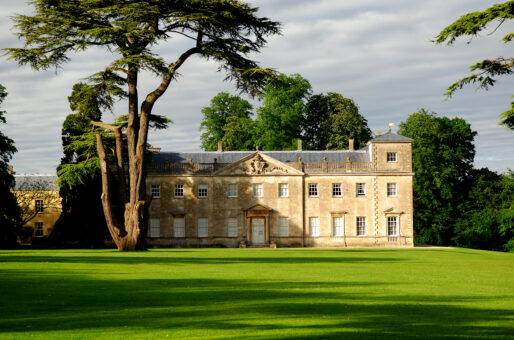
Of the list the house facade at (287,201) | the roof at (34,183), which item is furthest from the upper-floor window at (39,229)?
the house facade at (287,201)

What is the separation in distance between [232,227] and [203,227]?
213 centimetres

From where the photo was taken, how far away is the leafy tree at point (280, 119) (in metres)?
57.3

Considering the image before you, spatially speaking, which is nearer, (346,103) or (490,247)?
(490,247)

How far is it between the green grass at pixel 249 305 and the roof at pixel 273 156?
32.7 meters

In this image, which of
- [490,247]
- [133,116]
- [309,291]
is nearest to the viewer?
[309,291]

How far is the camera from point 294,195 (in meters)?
47.2

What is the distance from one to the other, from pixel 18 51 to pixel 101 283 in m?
17.7

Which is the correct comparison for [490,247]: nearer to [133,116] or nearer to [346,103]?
[346,103]

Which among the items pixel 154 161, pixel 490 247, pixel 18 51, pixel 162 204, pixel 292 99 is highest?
pixel 292 99

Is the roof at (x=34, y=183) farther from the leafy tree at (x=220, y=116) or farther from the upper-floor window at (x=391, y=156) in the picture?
the upper-floor window at (x=391, y=156)

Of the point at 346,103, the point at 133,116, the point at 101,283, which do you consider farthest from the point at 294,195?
the point at 101,283

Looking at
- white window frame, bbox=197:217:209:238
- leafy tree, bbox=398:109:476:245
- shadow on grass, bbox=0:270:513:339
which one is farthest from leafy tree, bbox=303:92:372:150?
shadow on grass, bbox=0:270:513:339

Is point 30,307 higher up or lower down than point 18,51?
lower down

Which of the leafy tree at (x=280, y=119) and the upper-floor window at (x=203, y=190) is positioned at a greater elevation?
the leafy tree at (x=280, y=119)
